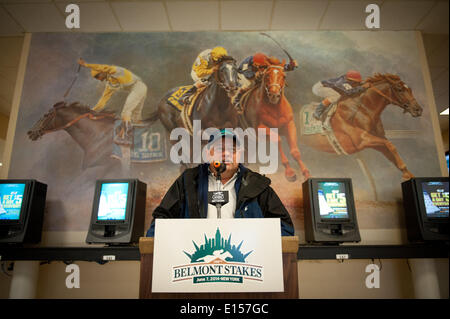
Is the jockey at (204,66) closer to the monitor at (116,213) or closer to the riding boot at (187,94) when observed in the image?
the riding boot at (187,94)

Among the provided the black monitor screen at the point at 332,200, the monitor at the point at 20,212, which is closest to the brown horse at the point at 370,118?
the black monitor screen at the point at 332,200

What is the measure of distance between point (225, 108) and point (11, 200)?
98.6 inches

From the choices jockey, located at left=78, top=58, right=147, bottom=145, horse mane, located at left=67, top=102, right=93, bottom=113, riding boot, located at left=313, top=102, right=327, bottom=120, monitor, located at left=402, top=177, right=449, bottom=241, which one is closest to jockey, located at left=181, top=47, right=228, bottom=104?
jockey, located at left=78, top=58, right=147, bottom=145

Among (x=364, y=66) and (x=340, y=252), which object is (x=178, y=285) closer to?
(x=340, y=252)

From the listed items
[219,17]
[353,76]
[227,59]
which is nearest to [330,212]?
[353,76]

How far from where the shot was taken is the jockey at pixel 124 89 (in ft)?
12.6

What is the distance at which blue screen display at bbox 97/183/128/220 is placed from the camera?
308 centimetres

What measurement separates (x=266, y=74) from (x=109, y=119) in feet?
6.80

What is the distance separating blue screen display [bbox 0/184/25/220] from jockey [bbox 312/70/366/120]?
11.4 ft

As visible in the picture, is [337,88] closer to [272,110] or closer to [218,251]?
[272,110]

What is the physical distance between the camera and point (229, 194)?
2.54 meters

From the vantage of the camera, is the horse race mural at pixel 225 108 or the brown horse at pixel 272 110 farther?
the brown horse at pixel 272 110

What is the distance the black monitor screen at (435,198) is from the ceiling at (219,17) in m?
2.25
